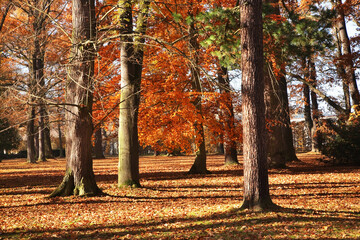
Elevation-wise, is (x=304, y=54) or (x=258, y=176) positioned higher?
(x=304, y=54)

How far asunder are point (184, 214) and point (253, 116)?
8.35 ft

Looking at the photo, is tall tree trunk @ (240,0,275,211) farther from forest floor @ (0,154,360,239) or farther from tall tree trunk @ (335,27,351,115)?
tall tree trunk @ (335,27,351,115)

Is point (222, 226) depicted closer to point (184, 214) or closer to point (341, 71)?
point (184, 214)

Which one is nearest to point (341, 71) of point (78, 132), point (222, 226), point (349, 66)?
point (349, 66)

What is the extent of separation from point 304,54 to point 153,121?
6.51 m

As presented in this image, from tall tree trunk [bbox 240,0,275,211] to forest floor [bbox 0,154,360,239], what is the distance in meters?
0.41

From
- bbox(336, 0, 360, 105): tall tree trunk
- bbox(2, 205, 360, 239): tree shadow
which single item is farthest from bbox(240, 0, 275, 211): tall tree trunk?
bbox(336, 0, 360, 105): tall tree trunk

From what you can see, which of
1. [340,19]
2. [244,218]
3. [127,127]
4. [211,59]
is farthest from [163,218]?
[340,19]

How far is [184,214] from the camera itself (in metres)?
7.33

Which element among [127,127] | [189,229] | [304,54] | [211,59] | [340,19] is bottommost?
[189,229]

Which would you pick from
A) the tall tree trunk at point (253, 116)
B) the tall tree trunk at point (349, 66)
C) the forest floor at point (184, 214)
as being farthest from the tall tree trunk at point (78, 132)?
the tall tree trunk at point (349, 66)

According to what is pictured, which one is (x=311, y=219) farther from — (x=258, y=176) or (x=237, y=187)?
(x=237, y=187)

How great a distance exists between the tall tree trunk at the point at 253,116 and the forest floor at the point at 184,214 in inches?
16.3

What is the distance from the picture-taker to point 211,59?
51.7 ft
